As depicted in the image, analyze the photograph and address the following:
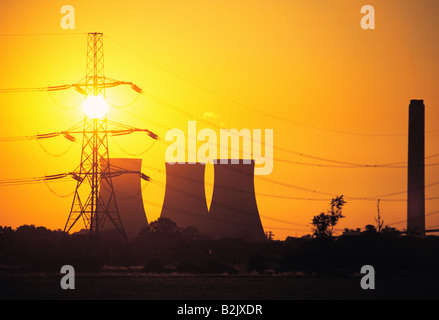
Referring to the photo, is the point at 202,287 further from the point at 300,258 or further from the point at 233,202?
the point at 233,202

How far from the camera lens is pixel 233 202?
8856cm

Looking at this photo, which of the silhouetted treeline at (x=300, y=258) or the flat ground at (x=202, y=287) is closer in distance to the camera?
the flat ground at (x=202, y=287)

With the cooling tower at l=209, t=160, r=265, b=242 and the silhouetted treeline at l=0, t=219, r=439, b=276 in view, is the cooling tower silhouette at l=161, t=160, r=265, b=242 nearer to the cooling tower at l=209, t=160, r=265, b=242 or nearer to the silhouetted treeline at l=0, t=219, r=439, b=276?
the cooling tower at l=209, t=160, r=265, b=242

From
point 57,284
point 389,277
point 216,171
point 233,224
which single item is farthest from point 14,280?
point 233,224

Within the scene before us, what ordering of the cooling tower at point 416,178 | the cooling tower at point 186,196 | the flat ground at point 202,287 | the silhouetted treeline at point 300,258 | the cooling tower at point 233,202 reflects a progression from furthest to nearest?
the cooling tower at point 186,196
the cooling tower at point 233,202
the cooling tower at point 416,178
the silhouetted treeline at point 300,258
the flat ground at point 202,287

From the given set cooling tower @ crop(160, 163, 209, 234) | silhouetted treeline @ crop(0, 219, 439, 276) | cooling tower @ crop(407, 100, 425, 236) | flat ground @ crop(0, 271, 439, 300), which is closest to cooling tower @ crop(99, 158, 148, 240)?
cooling tower @ crop(160, 163, 209, 234)

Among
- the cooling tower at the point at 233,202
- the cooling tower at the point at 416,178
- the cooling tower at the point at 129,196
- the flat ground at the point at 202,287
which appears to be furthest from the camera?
the cooling tower at the point at 129,196

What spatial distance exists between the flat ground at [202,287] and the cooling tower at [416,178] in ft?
86.3

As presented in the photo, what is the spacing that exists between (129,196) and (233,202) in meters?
14.8

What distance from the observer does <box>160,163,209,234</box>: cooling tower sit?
8881 centimetres

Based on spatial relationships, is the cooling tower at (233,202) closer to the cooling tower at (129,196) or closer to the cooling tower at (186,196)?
the cooling tower at (186,196)

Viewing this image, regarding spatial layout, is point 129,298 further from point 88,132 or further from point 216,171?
point 216,171

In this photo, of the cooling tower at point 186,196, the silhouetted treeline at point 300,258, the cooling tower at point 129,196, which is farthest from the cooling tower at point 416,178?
the cooling tower at point 129,196

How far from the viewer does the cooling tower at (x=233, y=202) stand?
86875mm
